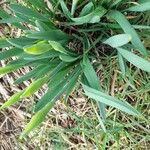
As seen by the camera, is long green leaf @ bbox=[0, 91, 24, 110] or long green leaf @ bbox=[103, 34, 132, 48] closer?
long green leaf @ bbox=[103, 34, 132, 48]

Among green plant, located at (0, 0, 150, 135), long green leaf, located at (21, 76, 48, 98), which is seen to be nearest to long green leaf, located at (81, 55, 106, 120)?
green plant, located at (0, 0, 150, 135)

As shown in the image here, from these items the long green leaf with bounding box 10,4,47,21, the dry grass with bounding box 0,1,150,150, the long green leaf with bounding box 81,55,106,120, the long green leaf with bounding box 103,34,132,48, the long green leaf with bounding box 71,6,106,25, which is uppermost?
the long green leaf with bounding box 10,4,47,21

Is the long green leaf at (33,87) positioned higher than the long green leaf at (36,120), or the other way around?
the long green leaf at (33,87)

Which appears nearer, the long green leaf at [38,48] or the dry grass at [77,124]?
the long green leaf at [38,48]

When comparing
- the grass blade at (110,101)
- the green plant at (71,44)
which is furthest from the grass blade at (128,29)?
the grass blade at (110,101)

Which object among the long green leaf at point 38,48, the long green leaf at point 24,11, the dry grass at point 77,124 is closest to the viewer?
the long green leaf at point 38,48

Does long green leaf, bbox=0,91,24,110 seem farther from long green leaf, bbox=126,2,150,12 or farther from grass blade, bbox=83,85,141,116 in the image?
long green leaf, bbox=126,2,150,12

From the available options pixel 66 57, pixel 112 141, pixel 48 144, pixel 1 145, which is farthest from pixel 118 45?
pixel 1 145

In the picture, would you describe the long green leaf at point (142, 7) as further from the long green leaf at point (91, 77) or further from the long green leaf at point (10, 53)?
the long green leaf at point (10, 53)

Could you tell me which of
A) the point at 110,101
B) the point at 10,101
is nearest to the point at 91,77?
the point at 110,101
